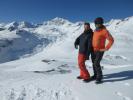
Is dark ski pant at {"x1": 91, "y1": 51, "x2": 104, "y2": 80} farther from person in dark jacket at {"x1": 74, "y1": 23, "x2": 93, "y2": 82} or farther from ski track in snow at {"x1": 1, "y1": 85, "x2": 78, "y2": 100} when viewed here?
ski track in snow at {"x1": 1, "y1": 85, "x2": 78, "y2": 100}

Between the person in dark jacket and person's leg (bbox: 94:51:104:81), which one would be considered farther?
the person in dark jacket

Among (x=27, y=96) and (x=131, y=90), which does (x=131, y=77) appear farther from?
(x=27, y=96)

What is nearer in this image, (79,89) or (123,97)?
(123,97)

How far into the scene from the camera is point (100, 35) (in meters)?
12.4

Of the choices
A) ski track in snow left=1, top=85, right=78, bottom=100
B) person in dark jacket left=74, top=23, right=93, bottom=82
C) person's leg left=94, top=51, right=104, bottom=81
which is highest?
person in dark jacket left=74, top=23, right=93, bottom=82

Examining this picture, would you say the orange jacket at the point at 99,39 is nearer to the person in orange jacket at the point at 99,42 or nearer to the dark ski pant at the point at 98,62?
the person in orange jacket at the point at 99,42

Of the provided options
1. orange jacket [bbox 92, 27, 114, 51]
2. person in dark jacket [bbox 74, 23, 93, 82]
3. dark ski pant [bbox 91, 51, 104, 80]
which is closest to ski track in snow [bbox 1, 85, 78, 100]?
person in dark jacket [bbox 74, 23, 93, 82]

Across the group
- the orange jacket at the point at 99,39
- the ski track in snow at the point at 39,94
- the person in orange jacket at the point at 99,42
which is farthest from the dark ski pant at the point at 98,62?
the ski track in snow at the point at 39,94

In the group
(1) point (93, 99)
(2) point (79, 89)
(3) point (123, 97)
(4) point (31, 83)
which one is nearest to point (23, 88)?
(4) point (31, 83)

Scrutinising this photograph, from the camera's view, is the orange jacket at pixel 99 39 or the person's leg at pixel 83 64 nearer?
the orange jacket at pixel 99 39

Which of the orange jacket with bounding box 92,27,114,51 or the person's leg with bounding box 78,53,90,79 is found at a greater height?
the orange jacket with bounding box 92,27,114,51

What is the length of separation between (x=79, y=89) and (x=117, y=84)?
5.24 feet

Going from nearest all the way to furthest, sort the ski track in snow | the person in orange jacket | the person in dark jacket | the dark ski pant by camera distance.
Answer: the ski track in snow, the person in orange jacket, the dark ski pant, the person in dark jacket

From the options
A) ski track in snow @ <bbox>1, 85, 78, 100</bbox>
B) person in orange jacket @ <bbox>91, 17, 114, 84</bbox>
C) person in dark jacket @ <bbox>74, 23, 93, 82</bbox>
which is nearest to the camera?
ski track in snow @ <bbox>1, 85, 78, 100</bbox>
